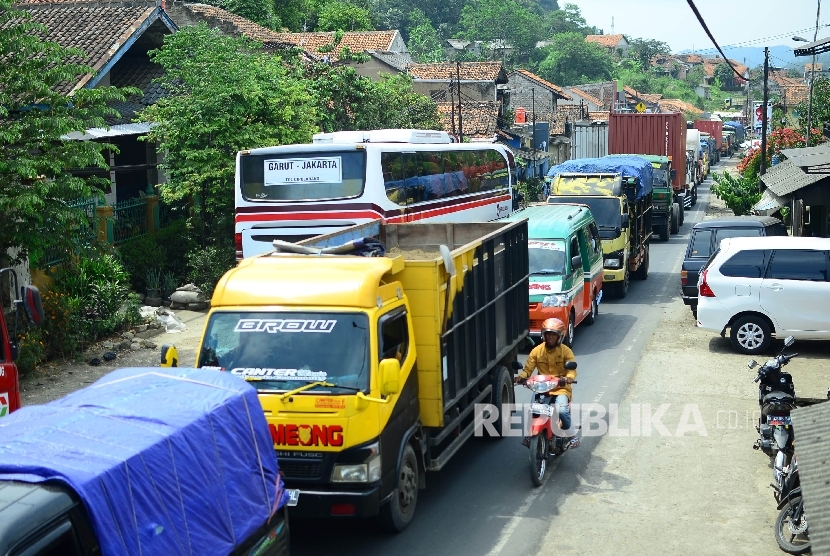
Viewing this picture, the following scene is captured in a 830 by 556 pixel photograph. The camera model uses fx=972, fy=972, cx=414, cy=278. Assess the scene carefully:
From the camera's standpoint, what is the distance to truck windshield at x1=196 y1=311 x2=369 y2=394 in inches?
312

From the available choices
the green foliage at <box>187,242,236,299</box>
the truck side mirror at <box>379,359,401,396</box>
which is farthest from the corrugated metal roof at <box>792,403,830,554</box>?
the green foliage at <box>187,242,236,299</box>

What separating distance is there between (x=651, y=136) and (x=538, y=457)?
97.5 feet

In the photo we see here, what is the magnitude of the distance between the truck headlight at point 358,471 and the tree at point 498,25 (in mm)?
111387

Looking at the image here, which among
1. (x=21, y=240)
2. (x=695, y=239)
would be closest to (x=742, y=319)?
(x=695, y=239)

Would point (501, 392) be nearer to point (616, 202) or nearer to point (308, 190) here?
point (308, 190)

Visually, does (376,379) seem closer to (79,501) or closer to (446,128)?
(79,501)

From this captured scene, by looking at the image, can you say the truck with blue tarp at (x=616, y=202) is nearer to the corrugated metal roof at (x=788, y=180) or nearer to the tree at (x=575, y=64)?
the corrugated metal roof at (x=788, y=180)

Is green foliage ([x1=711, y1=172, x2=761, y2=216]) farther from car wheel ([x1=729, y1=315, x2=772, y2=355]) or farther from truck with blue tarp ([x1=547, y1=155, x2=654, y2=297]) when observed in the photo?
car wheel ([x1=729, y1=315, x2=772, y2=355])

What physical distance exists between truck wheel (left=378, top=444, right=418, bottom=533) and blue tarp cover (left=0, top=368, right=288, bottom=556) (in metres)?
1.79

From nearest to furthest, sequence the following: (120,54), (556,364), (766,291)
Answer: (556,364) → (766,291) → (120,54)

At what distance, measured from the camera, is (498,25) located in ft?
386

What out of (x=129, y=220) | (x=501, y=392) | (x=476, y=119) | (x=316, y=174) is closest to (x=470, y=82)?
(x=476, y=119)

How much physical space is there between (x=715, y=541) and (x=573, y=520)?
1285 millimetres

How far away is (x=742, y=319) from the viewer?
52.2 feet
